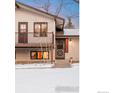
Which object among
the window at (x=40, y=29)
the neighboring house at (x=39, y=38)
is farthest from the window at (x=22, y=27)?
the window at (x=40, y=29)

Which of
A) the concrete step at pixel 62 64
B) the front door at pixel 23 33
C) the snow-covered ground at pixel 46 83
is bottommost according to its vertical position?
the snow-covered ground at pixel 46 83

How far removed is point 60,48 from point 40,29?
A: 3.45 feet

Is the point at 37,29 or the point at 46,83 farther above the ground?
the point at 37,29

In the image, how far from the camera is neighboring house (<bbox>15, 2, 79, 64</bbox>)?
742cm

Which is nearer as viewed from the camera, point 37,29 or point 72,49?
point 37,29

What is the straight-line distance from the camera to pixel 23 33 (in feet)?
24.7

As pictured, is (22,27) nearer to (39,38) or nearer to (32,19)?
(32,19)

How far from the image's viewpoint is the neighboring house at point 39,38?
742 centimetres

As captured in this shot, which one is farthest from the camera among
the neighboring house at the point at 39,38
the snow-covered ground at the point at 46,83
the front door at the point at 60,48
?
the front door at the point at 60,48

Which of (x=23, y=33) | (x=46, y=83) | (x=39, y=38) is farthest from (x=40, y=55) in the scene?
(x=46, y=83)

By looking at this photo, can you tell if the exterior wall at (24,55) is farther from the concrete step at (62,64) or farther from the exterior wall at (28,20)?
the concrete step at (62,64)

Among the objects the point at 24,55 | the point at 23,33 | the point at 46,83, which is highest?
the point at 23,33
